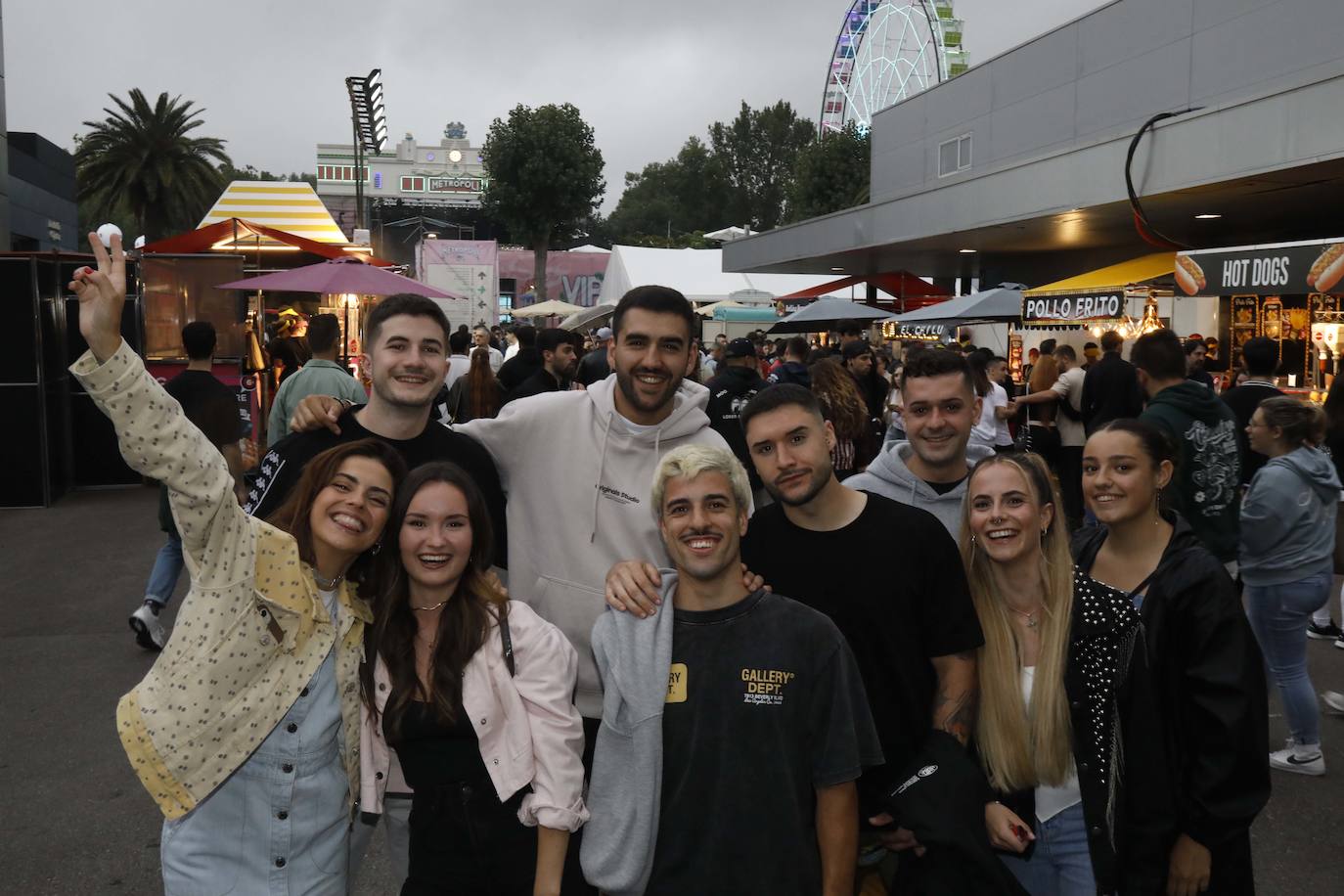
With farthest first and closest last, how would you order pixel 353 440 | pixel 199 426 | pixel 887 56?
pixel 887 56, pixel 199 426, pixel 353 440

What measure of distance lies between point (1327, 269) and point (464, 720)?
9.68 metres

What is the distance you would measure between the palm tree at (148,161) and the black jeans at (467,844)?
135 ft

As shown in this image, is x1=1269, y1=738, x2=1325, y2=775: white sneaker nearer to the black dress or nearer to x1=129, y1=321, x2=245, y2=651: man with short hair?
the black dress

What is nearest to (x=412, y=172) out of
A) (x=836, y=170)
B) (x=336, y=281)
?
(x=836, y=170)

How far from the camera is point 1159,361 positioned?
6.07m

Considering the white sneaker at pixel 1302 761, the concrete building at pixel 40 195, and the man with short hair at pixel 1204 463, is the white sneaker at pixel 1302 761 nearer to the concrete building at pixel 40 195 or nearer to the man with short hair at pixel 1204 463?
the man with short hair at pixel 1204 463

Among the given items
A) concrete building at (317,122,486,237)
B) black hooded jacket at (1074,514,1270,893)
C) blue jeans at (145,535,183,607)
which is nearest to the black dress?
black hooded jacket at (1074,514,1270,893)

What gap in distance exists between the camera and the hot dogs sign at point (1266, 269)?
941 cm

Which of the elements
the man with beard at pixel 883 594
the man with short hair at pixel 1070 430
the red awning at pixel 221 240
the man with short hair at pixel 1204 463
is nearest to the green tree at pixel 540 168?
the red awning at pixel 221 240

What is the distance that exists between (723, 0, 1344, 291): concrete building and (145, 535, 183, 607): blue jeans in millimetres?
11279

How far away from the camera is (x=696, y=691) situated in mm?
2486

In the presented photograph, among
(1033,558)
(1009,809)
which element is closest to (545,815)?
(1009,809)

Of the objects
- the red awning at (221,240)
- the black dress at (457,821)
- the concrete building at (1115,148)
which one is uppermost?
the concrete building at (1115,148)

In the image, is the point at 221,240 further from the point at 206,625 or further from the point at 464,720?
the point at 464,720
